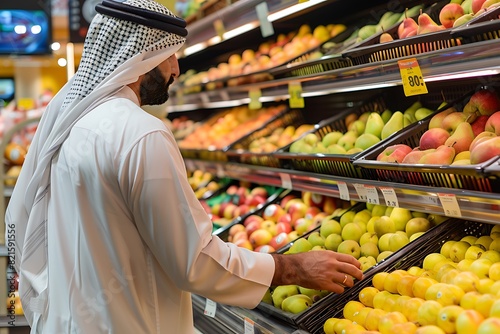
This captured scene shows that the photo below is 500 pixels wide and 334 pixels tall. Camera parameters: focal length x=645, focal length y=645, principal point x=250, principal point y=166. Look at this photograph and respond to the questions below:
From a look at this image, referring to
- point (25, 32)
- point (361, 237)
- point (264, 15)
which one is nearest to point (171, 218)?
point (361, 237)

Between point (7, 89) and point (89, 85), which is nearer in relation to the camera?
point (89, 85)

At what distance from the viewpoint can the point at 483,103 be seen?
7.30ft

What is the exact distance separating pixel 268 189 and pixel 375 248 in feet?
5.48

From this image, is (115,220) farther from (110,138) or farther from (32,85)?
(32,85)

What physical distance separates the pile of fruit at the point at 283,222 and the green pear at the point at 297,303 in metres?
0.69

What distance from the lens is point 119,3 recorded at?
2021mm

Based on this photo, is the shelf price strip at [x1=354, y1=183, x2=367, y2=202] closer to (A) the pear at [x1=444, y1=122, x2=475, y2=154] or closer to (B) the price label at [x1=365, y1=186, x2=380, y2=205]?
(B) the price label at [x1=365, y1=186, x2=380, y2=205]

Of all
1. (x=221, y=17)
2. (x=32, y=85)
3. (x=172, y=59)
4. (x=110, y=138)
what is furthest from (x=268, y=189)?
(x=32, y=85)

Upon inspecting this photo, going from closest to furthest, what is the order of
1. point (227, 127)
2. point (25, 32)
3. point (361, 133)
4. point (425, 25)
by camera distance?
point (425, 25), point (361, 133), point (227, 127), point (25, 32)

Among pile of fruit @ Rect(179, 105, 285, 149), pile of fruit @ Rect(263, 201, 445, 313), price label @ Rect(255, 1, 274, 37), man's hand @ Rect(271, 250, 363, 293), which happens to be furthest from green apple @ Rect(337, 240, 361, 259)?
pile of fruit @ Rect(179, 105, 285, 149)

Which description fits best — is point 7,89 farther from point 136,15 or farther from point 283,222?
point 136,15

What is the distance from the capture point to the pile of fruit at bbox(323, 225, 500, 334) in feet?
5.30

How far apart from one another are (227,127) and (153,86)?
2.72 metres

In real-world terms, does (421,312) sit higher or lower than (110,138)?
lower
